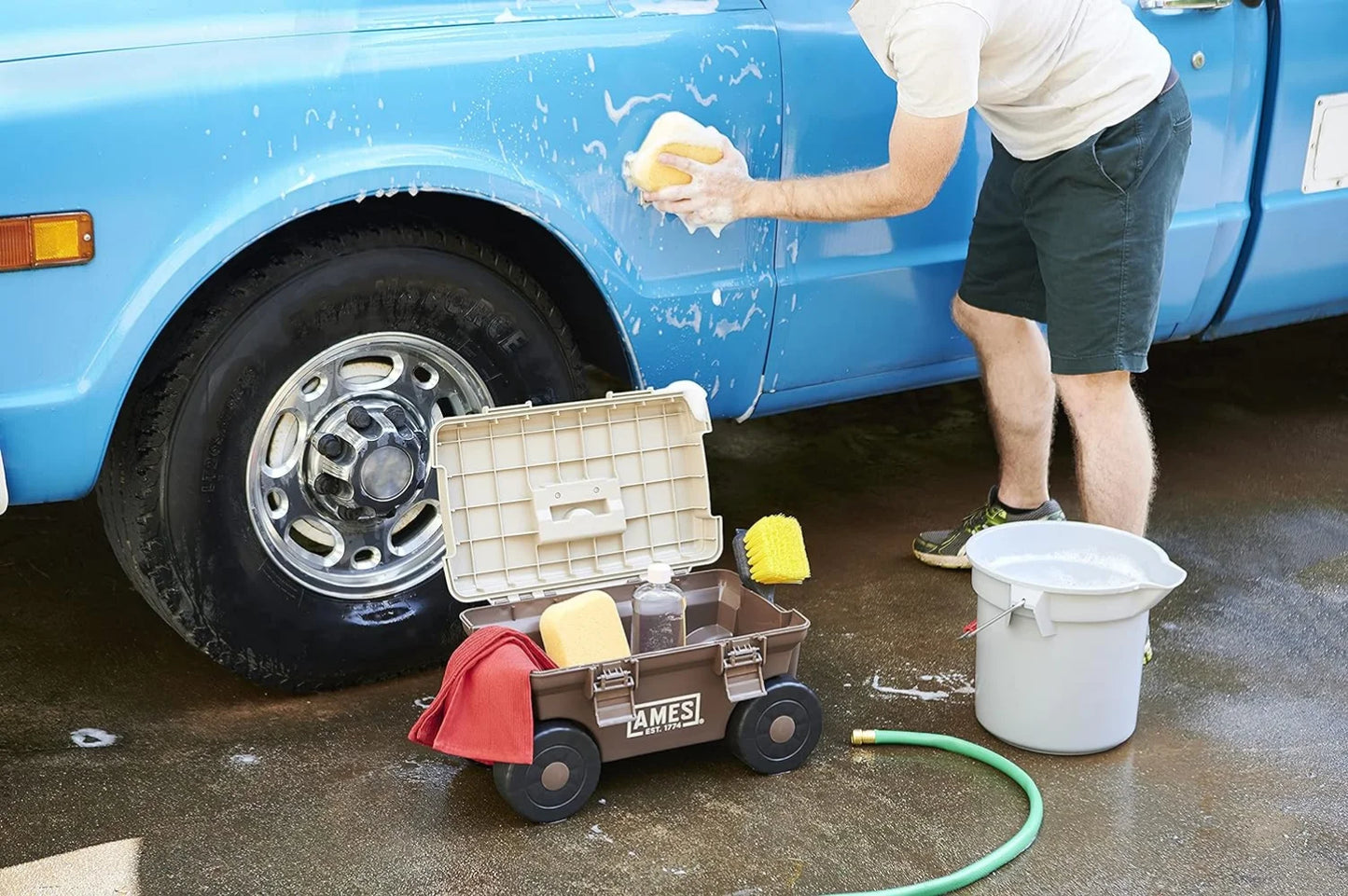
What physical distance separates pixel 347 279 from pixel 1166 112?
5.34ft

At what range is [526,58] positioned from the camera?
270cm

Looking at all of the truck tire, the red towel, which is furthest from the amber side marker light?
the red towel

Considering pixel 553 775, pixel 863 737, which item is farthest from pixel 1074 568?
pixel 553 775

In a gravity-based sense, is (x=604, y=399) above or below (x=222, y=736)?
above

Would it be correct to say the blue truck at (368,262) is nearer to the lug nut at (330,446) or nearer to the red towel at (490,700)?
the lug nut at (330,446)

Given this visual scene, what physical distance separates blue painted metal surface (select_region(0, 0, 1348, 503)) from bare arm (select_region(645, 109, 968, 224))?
63 millimetres

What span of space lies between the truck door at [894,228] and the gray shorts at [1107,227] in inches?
11.3

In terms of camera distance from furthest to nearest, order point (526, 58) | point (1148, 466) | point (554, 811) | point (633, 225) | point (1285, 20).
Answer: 1. point (1285, 20)
2. point (1148, 466)
3. point (633, 225)
4. point (526, 58)
5. point (554, 811)

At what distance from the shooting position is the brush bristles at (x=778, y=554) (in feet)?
9.02

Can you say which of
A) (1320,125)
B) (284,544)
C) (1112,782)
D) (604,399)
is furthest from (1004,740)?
(1320,125)

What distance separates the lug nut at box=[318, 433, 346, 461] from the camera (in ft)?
9.14

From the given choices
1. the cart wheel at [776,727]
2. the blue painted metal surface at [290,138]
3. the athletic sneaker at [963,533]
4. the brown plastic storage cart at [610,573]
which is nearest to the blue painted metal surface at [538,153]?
the blue painted metal surface at [290,138]

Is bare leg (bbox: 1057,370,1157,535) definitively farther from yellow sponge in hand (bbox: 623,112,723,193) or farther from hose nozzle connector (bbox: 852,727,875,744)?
yellow sponge in hand (bbox: 623,112,723,193)

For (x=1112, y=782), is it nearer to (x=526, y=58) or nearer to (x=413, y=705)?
(x=413, y=705)
